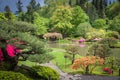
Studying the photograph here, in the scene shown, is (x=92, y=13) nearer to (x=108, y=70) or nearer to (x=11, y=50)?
(x=108, y=70)

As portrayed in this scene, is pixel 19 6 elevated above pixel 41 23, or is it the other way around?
pixel 19 6

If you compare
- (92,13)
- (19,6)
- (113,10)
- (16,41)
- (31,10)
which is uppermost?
(113,10)

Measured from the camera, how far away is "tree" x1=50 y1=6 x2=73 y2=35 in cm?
3045

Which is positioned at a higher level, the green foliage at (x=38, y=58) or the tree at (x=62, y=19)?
the tree at (x=62, y=19)

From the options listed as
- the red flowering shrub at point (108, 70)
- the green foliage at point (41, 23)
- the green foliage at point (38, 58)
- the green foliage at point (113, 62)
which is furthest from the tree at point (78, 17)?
the green foliage at point (38, 58)

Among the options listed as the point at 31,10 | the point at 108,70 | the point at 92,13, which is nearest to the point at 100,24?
the point at 92,13

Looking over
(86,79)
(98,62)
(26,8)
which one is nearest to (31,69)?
(86,79)

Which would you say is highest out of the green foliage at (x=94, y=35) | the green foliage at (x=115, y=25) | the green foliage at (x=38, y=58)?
the green foliage at (x=115, y=25)

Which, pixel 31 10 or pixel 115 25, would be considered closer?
pixel 115 25

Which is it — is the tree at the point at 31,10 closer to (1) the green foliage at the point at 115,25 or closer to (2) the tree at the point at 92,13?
(2) the tree at the point at 92,13

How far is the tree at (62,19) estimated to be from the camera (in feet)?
99.9

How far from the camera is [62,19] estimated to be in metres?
30.9

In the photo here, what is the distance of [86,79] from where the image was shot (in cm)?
1051

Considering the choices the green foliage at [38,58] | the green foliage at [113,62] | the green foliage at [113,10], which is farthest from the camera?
the green foliage at [113,10]
